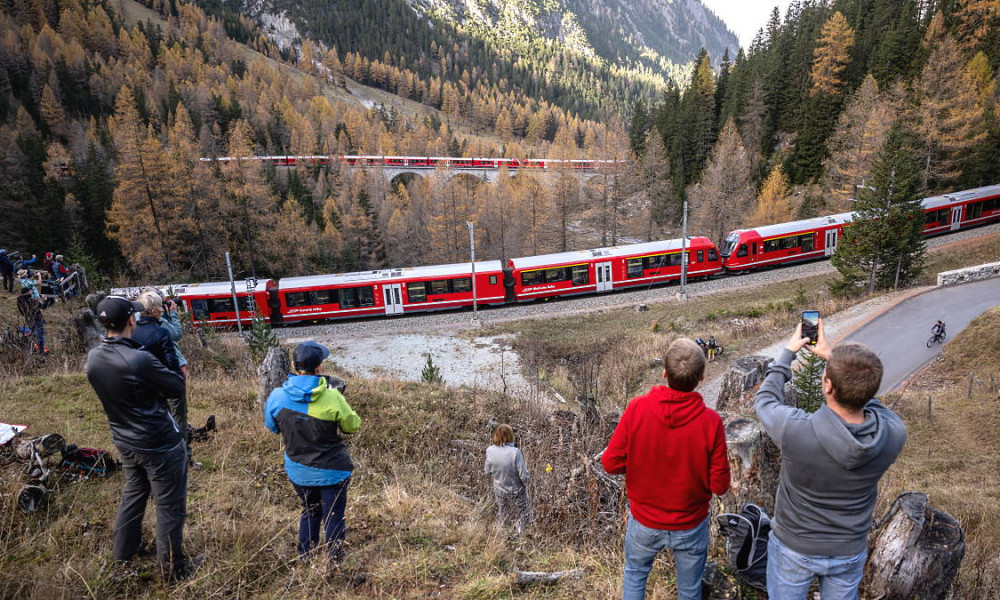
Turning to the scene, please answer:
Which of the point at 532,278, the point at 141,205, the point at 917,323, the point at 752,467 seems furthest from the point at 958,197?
the point at 141,205

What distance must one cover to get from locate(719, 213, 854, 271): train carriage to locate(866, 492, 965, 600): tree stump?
1056 inches

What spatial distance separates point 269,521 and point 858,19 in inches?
2844

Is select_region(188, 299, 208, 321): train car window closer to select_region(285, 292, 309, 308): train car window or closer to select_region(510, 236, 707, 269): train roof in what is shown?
select_region(285, 292, 309, 308): train car window

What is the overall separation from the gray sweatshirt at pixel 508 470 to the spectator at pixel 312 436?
1.63 metres

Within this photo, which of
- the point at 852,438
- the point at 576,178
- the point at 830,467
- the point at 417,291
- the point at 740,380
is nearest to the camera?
the point at 852,438

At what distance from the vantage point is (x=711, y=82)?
6044 cm

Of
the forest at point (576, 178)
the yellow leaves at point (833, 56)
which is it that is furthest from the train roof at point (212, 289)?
the yellow leaves at point (833, 56)

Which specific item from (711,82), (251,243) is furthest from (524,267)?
(711,82)

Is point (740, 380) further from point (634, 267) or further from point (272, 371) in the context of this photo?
point (634, 267)

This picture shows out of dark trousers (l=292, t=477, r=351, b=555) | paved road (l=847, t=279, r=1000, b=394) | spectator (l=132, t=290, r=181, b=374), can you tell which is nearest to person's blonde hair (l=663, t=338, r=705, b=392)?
dark trousers (l=292, t=477, r=351, b=555)

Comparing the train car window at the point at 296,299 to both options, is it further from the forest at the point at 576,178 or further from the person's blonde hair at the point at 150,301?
the person's blonde hair at the point at 150,301

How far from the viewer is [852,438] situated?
198cm

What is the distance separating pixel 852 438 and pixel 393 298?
2452 centimetres

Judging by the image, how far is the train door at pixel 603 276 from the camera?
26.5m
